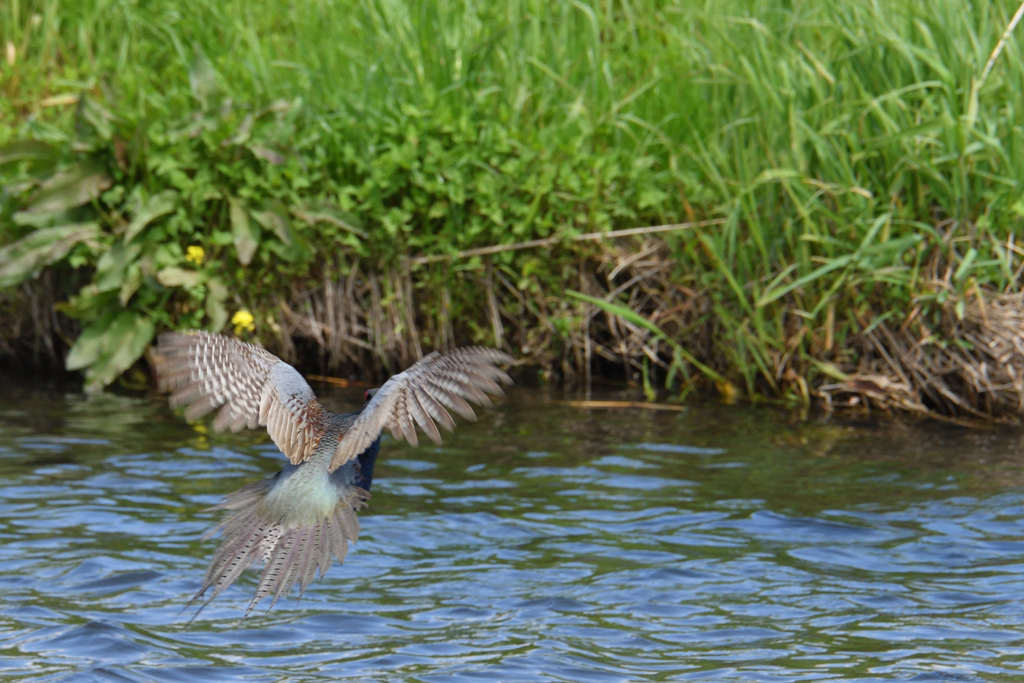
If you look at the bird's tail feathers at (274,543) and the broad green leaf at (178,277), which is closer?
the bird's tail feathers at (274,543)

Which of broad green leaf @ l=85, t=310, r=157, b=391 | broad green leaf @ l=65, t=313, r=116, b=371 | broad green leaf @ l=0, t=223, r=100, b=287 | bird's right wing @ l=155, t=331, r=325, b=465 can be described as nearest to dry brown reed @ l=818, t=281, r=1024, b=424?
bird's right wing @ l=155, t=331, r=325, b=465

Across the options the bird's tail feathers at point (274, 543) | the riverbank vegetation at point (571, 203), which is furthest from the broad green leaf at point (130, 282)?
the bird's tail feathers at point (274, 543)

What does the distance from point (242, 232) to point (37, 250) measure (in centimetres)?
114

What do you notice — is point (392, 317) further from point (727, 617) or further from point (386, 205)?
point (727, 617)

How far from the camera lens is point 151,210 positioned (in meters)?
6.86

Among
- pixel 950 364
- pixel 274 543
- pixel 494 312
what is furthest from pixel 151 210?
pixel 950 364

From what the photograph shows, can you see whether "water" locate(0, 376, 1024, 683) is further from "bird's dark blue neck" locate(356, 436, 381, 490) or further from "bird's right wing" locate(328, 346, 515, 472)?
"bird's right wing" locate(328, 346, 515, 472)

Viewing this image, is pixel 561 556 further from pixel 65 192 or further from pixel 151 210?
pixel 65 192

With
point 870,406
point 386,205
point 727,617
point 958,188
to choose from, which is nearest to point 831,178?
point 958,188

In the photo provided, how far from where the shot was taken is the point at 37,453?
6.16m

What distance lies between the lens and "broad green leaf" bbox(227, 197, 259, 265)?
6.79 meters

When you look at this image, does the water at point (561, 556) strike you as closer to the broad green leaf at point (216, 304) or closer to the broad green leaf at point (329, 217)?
the broad green leaf at point (216, 304)

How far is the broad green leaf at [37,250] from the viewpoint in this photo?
688 centimetres

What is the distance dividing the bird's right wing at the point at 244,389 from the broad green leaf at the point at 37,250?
3.09 m
